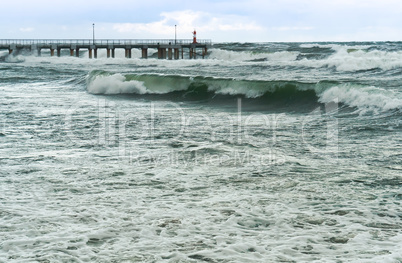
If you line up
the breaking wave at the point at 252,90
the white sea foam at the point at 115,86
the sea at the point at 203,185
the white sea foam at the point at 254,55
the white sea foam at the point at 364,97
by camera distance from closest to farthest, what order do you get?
the sea at the point at 203,185 → the white sea foam at the point at 364,97 → the breaking wave at the point at 252,90 → the white sea foam at the point at 115,86 → the white sea foam at the point at 254,55

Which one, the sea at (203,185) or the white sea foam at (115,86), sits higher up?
the white sea foam at (115,86)

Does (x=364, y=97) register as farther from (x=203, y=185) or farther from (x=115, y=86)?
(x=115, y=86)

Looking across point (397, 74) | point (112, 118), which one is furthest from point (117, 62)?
point (112, 118)

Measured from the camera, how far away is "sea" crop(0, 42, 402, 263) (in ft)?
14.0

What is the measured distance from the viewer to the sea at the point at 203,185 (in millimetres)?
4266

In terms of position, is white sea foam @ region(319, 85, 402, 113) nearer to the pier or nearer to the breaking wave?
the breaking wave

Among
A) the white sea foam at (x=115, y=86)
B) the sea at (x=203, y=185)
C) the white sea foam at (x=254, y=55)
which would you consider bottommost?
the sea at (x=203, y=185)

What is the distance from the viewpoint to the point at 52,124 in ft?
36.1

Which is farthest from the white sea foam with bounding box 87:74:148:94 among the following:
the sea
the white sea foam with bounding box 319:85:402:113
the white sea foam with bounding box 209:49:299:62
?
the white sea foam with bounding box 209:49:299:62

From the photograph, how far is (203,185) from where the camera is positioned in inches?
239

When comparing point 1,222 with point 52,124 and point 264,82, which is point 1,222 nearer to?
point 52,124

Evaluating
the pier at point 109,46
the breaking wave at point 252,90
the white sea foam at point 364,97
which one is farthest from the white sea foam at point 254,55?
the white sea foam at point 364,97

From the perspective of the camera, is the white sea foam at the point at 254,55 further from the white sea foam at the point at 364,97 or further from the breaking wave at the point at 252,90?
the white sea foam at the point at 364,97

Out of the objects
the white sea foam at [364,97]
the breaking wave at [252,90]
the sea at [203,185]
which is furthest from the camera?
the breaking wave at [252,90]
